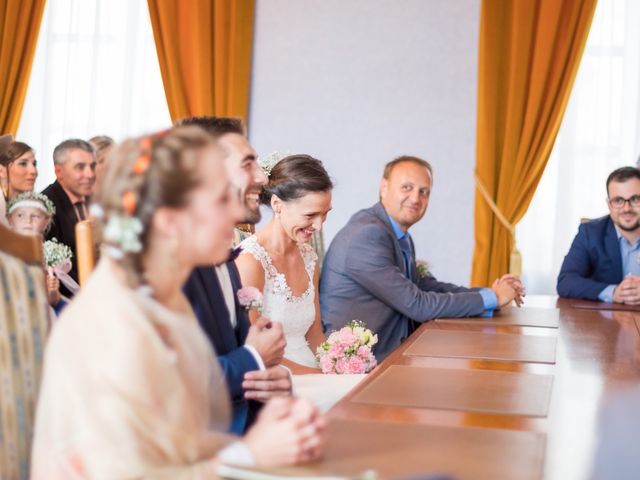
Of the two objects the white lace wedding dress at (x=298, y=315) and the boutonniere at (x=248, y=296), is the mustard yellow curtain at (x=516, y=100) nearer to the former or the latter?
the white lace wedding dress at (x=298, y=315)

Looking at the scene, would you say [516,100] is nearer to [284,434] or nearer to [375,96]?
[375,96]

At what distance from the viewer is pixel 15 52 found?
23.6 ft

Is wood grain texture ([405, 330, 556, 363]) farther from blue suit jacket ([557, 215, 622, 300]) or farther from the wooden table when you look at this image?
blue suit jacket ([557, 215, 622, 300])

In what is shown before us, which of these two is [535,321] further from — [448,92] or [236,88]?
[236,88]

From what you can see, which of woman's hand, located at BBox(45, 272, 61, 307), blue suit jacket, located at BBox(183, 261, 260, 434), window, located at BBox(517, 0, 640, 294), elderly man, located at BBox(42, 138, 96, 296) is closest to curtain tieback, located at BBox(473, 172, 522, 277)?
window, located at BBox(517, 0, 640, 294)

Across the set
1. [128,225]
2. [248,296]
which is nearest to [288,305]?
[248,296]

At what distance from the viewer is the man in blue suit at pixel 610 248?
15.4ft

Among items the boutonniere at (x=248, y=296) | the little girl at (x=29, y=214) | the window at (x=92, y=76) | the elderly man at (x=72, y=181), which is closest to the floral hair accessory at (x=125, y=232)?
the boutonniere at (x=248, y=296)

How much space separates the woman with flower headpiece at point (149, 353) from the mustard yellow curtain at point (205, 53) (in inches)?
217

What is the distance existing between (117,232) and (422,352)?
1599 millimetres

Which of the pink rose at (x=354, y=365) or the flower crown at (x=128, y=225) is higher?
the flower crown at (x=128, y=225)

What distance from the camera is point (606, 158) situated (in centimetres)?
625

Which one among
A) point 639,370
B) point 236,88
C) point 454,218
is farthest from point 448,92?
point 639,370

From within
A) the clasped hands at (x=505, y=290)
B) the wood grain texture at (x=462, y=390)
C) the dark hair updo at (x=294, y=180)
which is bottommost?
the wood grain texture at (x=462, y=390)
